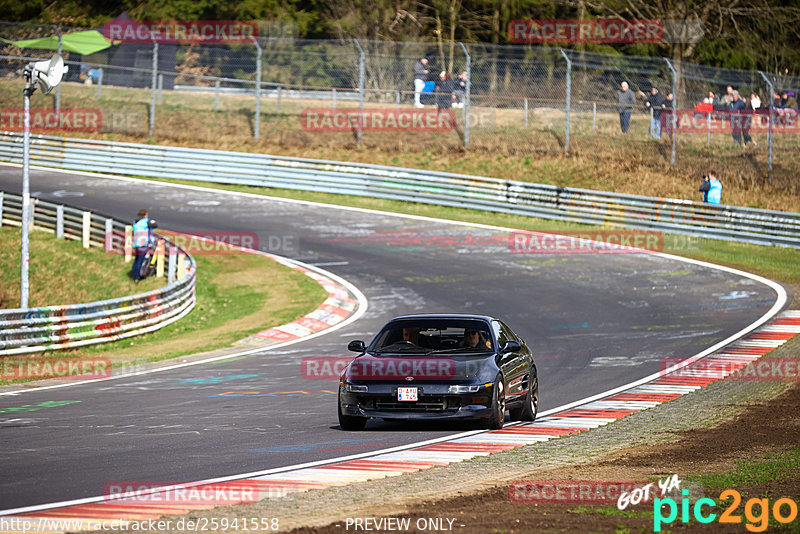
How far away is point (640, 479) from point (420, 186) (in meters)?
25.1

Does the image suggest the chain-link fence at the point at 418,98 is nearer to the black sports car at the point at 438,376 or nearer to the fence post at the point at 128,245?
the fence post at the point at 128,245

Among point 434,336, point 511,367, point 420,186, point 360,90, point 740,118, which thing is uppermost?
point 360,90

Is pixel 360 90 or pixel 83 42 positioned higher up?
pixel 83 42

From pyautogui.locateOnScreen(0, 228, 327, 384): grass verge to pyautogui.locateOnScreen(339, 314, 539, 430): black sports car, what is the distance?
7149 millimetres

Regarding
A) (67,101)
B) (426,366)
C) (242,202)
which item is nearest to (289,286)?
(242,202)

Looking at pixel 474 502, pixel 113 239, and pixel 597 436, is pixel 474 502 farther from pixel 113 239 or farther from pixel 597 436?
pixel 113 239

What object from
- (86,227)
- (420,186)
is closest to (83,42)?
(420,186)

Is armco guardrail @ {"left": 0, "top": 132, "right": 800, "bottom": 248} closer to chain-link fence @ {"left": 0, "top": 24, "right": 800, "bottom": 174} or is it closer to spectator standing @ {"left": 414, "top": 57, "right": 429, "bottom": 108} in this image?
chain-link fence @ {"left": 0, "top": 24, "right": 800, "bottom": 174}

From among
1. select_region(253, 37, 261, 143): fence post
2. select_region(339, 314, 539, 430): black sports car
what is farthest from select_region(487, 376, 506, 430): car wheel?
select_region(253, 37, 261, 143): fence post

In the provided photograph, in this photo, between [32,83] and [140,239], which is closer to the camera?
[32,83]

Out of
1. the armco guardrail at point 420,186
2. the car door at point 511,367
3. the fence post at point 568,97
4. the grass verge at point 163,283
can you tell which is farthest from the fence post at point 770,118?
the car door at point 511,367

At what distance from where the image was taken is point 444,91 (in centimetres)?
3569

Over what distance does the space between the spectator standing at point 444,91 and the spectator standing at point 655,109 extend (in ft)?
21.5

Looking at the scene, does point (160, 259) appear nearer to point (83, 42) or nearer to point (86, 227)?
point (86, 227)
